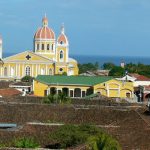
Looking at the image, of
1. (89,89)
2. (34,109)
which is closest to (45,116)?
(34,109)

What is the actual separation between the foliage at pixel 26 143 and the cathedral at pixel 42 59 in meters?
56.5

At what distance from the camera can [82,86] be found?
63.8m

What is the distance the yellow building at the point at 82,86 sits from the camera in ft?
203

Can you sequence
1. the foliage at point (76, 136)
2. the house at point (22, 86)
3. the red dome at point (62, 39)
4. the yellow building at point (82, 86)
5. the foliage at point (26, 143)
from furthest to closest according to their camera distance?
1. the red dome at point (62, 39)
2. the house at point (22, 86)
3. the yellow building at point (82, 86)
4. the foliage at point (26, 143)
5. the foliage at point (76, 136)

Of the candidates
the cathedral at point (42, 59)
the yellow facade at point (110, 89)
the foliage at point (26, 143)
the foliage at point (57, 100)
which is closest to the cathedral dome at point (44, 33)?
the cathedral at point (42, 59)

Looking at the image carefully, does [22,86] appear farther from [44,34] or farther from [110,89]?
[44,34]

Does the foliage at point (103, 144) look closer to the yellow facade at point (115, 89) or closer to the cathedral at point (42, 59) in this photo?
the yellow facade at point (115, 89)

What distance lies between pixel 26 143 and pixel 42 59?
192 ft

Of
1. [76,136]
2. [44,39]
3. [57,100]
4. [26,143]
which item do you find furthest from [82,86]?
[26,143]

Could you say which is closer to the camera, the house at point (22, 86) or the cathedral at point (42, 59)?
the house at point (22, 86)

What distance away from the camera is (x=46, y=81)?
6456 cm

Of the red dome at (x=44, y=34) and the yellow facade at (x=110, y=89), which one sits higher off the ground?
the red dome at (x=44, y=34)

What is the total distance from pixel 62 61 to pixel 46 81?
2108 cm

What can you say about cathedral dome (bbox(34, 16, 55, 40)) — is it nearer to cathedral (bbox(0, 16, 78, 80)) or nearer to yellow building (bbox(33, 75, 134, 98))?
cathedral (bbox(0, 16, 78, 80))
